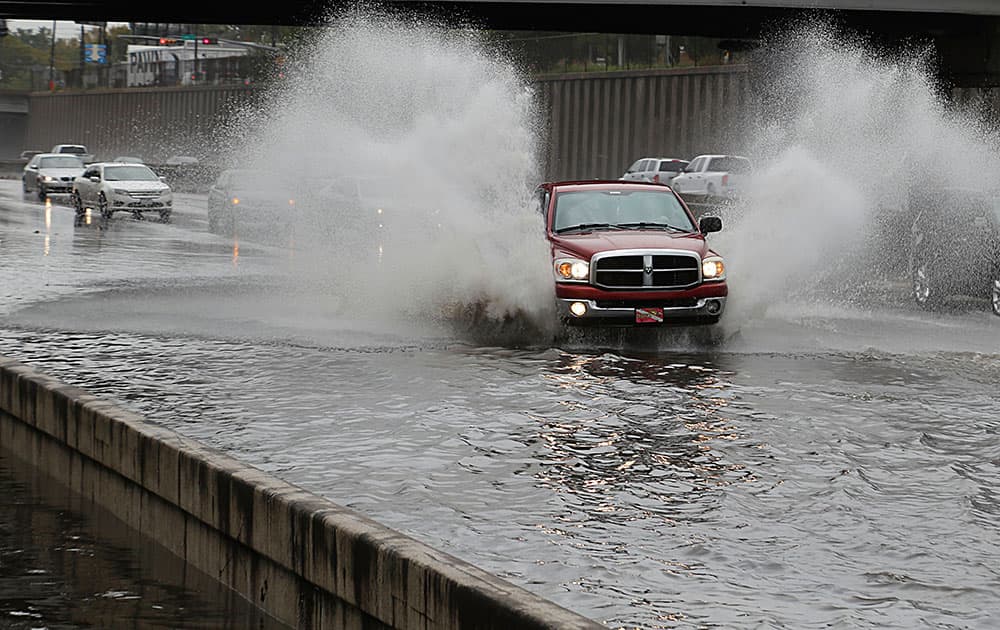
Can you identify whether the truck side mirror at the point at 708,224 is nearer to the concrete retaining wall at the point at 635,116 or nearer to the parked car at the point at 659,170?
the parked car at the point at 659,170

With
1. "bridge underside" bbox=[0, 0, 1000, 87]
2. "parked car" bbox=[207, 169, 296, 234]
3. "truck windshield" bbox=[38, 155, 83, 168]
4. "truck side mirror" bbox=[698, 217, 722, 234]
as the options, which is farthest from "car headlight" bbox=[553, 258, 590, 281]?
"truck windshield" bbox=[38, 155, 83, 168]

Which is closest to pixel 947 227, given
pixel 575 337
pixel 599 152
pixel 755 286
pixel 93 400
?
pixel 755 286

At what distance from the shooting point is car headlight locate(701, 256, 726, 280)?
52.5 ft

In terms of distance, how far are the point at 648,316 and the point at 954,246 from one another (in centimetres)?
861

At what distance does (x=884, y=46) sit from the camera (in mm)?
40188

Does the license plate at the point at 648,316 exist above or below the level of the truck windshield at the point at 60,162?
below

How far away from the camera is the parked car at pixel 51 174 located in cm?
5881

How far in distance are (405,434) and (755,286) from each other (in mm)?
8355

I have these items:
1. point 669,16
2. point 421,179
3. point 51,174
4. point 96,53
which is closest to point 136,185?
point 51,174

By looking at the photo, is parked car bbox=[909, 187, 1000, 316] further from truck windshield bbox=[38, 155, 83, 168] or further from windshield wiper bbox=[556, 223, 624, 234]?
Result: truck windshield bbox=[38, 155, 83, 168]

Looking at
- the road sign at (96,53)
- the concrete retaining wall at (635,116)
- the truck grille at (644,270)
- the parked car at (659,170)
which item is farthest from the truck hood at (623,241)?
the road sign at (96,53)

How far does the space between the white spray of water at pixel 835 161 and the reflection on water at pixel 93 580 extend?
988 cm

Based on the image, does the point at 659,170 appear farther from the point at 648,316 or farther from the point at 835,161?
the point at 648,316

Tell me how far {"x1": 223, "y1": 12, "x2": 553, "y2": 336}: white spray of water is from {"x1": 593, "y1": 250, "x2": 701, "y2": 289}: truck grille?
683 mm
